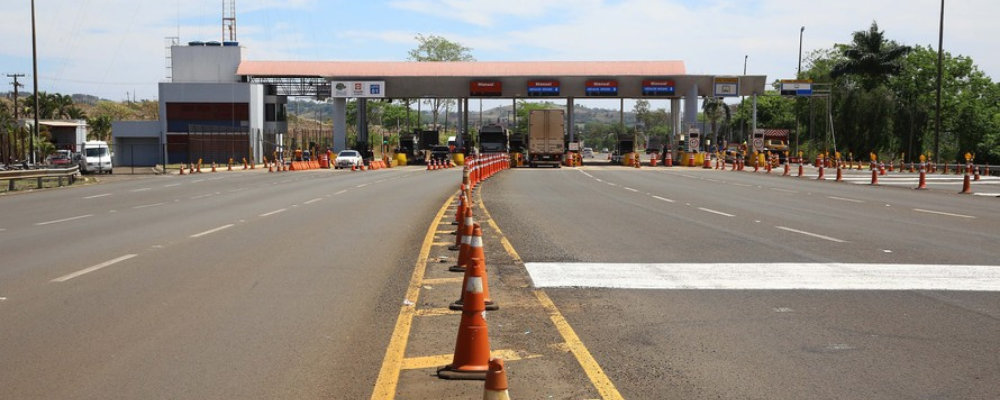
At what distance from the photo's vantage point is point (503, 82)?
74312mm

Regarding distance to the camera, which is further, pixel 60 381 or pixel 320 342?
pixel 320 342

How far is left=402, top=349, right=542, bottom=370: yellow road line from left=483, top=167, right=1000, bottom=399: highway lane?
1.88ft

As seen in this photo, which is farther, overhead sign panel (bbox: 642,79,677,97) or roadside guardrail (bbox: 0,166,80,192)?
overhead sign panel (bbox: 642,79,677,97)

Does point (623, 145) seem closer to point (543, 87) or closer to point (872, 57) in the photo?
point (543, 87)

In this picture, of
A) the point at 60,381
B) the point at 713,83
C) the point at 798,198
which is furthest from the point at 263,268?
the point at 713,83

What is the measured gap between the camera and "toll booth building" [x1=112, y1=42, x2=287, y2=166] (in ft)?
246

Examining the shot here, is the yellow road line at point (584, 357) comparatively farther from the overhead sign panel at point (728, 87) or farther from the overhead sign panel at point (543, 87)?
the overhead sign panel at point (728, 87)

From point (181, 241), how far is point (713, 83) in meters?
61.9

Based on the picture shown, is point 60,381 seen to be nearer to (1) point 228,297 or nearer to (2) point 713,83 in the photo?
(1) point 228,297

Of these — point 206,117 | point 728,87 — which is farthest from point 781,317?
point 206,117

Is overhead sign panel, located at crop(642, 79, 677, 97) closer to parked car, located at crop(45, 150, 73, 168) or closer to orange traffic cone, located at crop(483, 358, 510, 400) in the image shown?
parked car, located at crop(45, 150, 73, 168)

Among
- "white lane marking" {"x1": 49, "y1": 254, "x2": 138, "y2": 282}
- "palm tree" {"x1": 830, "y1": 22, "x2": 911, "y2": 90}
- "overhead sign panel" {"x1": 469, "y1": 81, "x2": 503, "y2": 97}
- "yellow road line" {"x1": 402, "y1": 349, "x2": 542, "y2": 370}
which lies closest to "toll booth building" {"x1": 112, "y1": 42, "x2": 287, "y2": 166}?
"overhead sign panel" {"x1": 469, "y1": 81, "x2": 503, "y2": 97}

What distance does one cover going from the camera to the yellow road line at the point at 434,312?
8.99 metres

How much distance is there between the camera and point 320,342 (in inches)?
306
